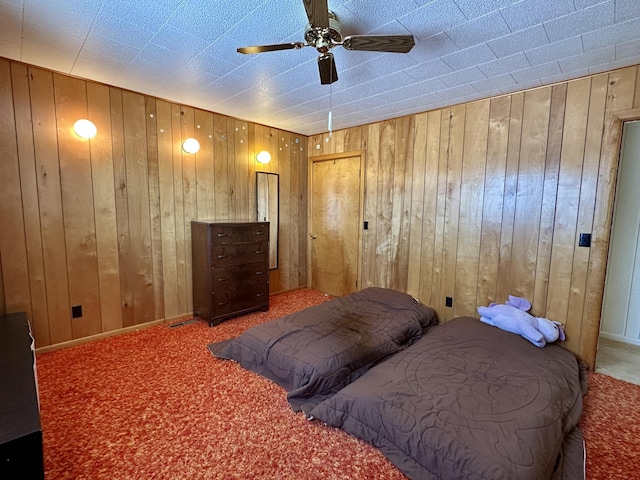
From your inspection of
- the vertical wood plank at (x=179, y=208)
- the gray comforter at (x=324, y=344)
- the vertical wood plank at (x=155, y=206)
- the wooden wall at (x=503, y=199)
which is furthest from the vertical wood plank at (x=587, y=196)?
the vertical wood plank at (x=155, y=206)

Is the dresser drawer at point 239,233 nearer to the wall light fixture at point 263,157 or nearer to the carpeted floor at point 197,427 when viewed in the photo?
the wall light fixture at point 263,157

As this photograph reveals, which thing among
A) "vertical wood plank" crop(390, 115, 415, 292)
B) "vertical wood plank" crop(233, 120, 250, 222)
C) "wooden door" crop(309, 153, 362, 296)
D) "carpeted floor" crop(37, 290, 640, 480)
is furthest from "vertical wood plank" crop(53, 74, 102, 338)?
"vertical wood plank" crop(390, 115, 415, 292)

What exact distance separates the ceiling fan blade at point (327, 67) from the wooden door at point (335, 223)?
2048 mm

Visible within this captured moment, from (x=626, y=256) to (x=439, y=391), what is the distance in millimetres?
2878

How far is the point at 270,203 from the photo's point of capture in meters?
4.20

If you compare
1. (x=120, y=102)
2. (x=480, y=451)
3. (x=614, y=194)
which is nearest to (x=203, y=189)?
(x=120, y=102)

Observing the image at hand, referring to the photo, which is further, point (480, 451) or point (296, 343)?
point (296, 343)

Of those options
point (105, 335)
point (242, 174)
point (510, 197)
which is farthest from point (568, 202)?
point (105, 335)

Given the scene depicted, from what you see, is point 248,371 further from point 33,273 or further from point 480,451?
point 33,273

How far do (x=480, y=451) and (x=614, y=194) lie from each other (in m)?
2.29

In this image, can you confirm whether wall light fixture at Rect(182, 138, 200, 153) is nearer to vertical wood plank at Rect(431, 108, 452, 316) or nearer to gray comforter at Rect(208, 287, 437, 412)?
gray comforter at Rect(208, 287, 437, 412)

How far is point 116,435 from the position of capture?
5.60ft

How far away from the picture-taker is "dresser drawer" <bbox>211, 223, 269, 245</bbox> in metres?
3.20

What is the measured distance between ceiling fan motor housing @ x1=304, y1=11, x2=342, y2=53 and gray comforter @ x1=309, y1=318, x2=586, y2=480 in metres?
2.03
